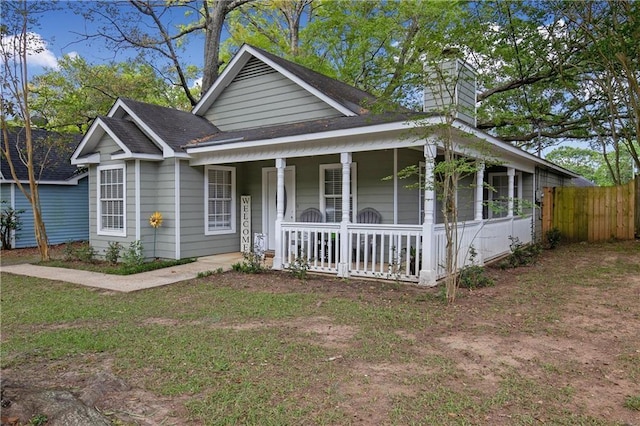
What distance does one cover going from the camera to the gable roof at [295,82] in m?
9.72

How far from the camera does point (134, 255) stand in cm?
968

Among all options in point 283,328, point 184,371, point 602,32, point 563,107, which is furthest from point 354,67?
point 184,371

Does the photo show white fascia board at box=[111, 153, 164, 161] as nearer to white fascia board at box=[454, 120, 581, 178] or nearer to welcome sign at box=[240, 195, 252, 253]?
welcome sign at box=[240, 195, 252, 253]

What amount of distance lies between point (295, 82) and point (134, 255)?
5778 mm

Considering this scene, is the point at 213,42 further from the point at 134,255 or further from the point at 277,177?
the point at 134,255

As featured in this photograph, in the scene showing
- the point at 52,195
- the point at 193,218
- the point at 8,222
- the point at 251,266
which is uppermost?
the point at 52,195

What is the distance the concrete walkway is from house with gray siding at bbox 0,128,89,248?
5.00 m

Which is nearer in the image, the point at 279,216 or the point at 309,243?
the point at 309,243

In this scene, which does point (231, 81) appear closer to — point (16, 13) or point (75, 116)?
point (16, 13)

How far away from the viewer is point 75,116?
18.0 metres

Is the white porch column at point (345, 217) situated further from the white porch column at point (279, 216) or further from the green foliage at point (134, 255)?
the green foliage at point (134, 255)

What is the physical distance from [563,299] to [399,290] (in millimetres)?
2482

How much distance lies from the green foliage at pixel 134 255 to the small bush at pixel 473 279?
7.13 m

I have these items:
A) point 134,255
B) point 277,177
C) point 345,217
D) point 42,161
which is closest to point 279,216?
point 277,177
